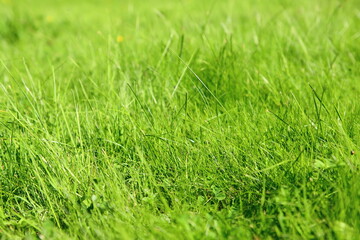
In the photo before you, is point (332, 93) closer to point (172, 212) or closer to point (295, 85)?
point (295, 85)

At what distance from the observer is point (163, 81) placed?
7.27 feet

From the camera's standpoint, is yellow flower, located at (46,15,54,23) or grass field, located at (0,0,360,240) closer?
grass field, located at (0,0,360,240)

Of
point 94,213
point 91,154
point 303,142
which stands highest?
point 303,142

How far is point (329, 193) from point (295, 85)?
0.85 meters

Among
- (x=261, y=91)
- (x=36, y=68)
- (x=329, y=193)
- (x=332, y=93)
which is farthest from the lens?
(x=36, y=68)

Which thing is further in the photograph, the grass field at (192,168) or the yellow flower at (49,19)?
the yellow flower at (49,19)

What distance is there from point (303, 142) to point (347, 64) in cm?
120

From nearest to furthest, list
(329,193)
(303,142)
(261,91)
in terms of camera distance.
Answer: (329,193), (303,142), (261,91)

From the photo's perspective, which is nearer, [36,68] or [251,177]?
[251,177]

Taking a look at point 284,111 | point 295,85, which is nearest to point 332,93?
point 295,85

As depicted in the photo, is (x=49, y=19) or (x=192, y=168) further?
(x=49, y=19)

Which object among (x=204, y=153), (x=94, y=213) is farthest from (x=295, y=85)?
(x=94, y=213)

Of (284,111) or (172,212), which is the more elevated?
(284,111)

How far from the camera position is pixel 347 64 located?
2502 millimetres
